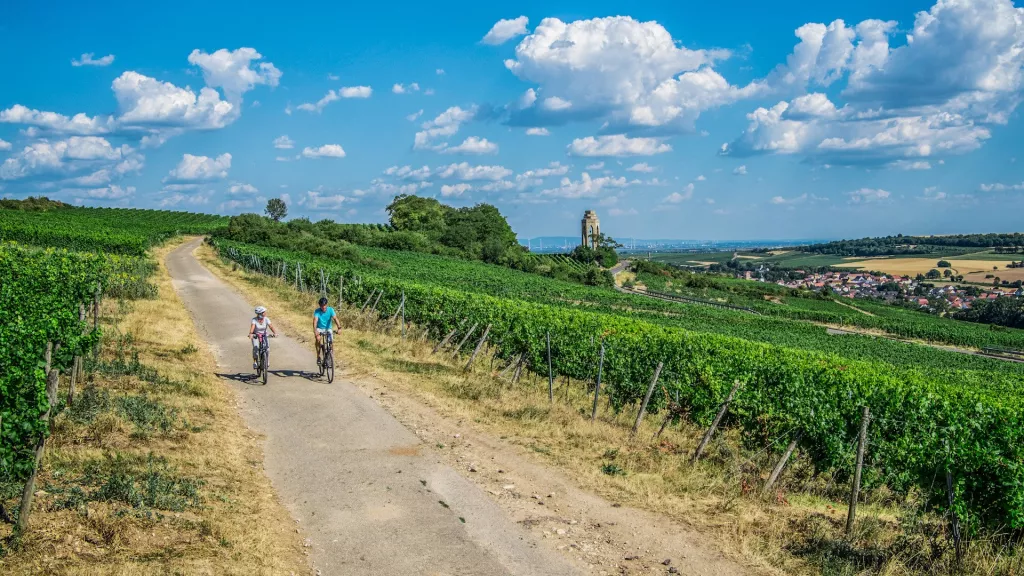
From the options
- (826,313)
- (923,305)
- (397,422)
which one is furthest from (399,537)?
(923,305)

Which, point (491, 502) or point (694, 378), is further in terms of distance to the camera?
point (694, 378)

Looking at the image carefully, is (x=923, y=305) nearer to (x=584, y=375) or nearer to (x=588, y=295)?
(x=588, y=295)

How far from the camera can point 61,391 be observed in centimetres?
1226

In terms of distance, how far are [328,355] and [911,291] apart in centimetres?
14698

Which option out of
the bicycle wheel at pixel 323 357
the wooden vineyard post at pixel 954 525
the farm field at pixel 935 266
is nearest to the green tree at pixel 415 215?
the bicycle wheel at pixel 323 357

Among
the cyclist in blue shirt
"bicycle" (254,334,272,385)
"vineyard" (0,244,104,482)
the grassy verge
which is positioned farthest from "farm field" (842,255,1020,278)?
"vineyard" (0,244,104,482)

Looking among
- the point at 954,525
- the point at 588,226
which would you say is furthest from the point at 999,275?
the point at 954,525

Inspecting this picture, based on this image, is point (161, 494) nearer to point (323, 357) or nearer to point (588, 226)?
point (323, 357)

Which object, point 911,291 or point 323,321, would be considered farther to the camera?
point 911,291

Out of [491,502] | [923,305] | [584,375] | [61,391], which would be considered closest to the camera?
[491,502]

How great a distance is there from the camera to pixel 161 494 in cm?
827

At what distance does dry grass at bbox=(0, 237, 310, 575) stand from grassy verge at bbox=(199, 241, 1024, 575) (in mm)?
4527

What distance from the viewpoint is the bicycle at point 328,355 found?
15.9 meters

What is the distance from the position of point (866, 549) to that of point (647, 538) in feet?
9.24
